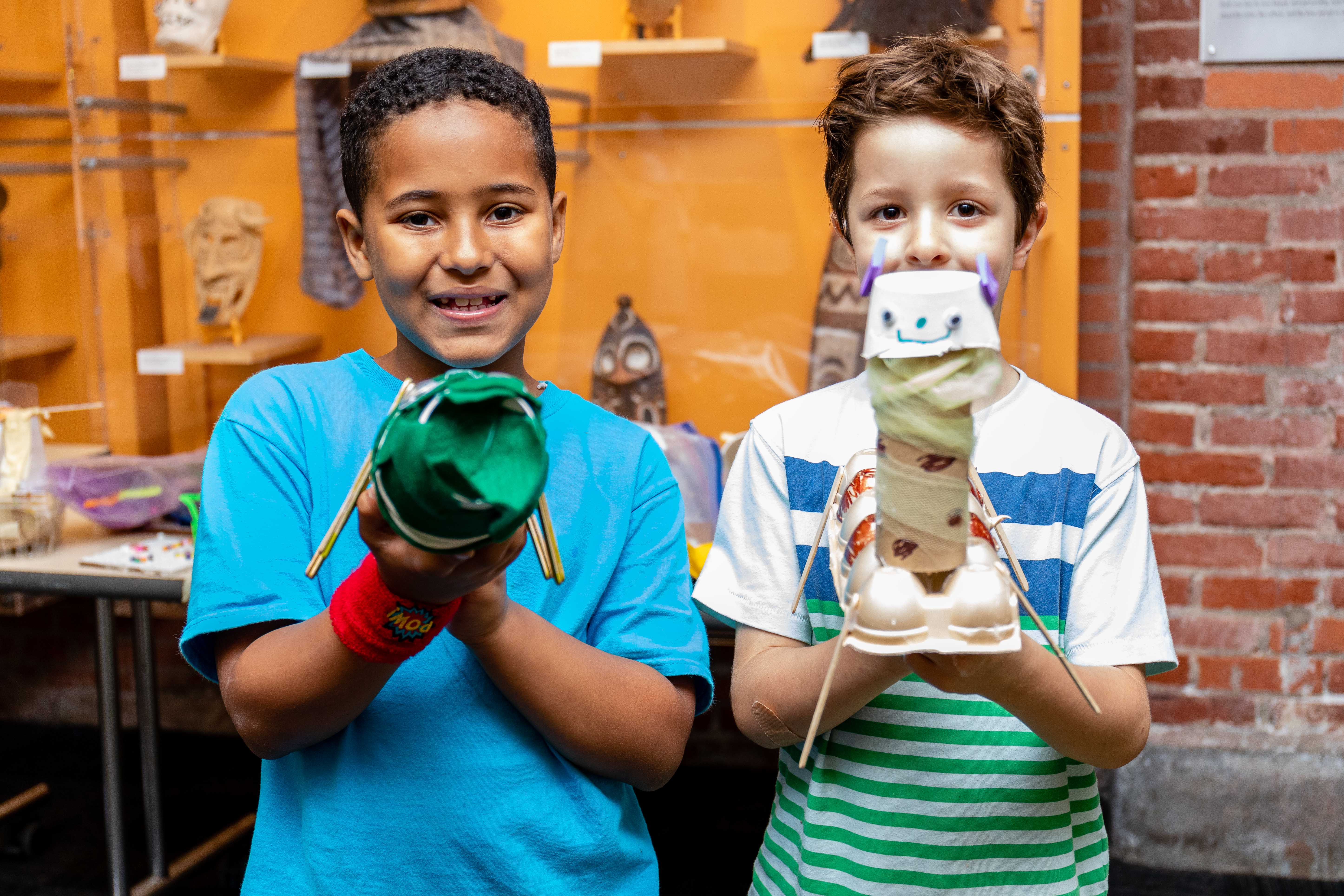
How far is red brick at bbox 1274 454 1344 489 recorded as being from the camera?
2348 mm

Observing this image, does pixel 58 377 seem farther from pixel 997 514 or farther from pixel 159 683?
pixel 997 514

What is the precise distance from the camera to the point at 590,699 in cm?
88

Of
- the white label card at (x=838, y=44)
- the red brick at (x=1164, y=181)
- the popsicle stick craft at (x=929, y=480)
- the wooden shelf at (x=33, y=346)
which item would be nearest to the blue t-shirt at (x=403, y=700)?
the popsicle stick craft at (x=929, y=480)

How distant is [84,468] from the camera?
2400mm

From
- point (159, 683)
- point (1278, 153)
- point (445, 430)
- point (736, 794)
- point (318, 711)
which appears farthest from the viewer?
point (159, 683)

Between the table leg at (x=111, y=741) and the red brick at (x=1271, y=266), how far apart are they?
2.30m

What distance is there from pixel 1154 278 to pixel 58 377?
8.47 ft

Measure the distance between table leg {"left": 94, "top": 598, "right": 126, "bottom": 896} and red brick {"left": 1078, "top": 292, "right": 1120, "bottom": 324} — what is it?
6.75 ft

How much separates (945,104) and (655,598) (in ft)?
1.56

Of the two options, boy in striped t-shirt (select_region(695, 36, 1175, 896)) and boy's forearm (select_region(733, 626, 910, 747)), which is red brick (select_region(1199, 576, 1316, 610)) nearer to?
boy in striped t-shirt (select_region(695, 36, 1175, 896))

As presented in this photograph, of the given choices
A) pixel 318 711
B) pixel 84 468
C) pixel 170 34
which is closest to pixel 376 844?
pixel 318 711

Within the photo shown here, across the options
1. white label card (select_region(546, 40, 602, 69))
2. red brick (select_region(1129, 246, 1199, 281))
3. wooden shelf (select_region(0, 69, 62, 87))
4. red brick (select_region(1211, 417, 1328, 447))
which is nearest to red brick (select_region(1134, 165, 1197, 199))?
red brick (select_region(1129, 246, 1199, 281))

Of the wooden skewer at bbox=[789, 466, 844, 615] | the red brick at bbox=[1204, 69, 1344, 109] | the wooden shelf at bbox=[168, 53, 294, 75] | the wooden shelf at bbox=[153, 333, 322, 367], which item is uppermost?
the wooden shelf at bbox=[168, 53, 294, 75]

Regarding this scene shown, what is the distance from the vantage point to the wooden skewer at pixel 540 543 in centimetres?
75
